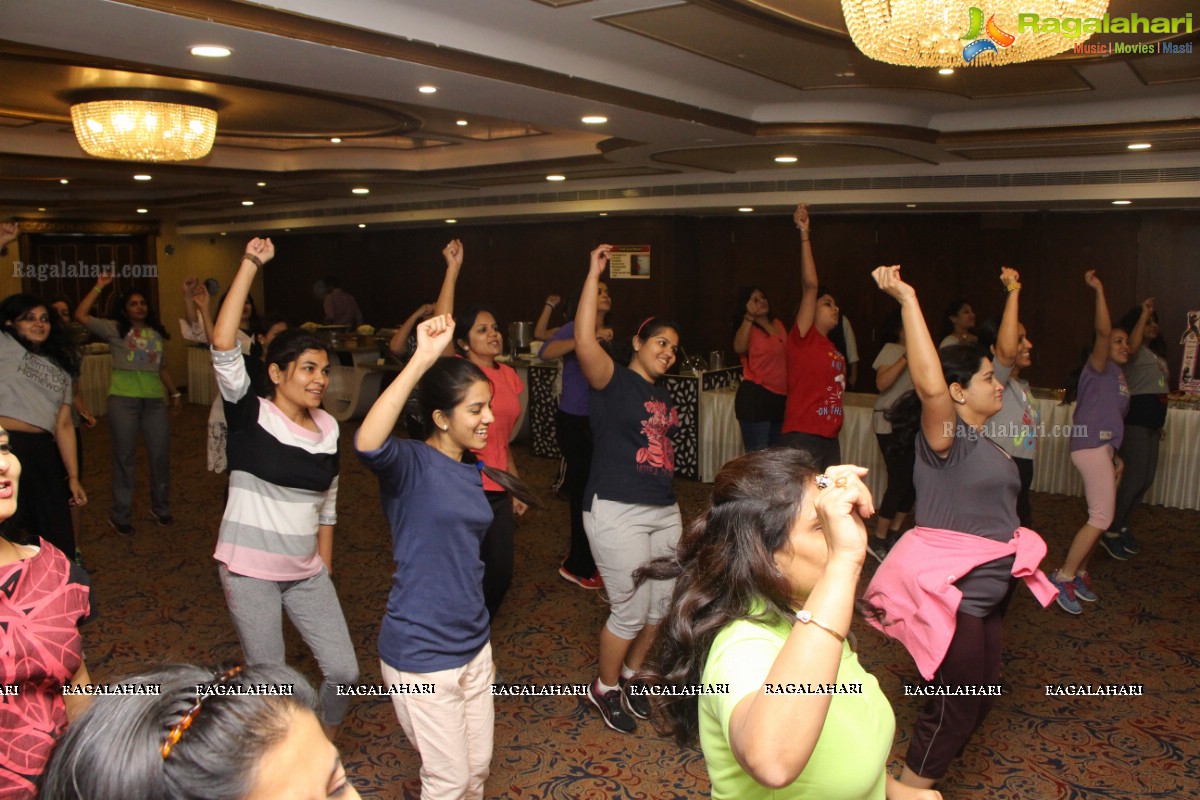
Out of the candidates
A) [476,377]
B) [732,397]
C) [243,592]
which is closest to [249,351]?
[243,592]

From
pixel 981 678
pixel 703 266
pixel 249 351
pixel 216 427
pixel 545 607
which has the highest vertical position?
pixel 703 266

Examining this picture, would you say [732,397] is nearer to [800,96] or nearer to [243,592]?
[800,96]

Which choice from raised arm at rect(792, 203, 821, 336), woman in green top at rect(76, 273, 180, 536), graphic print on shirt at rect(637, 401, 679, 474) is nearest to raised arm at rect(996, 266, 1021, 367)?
raised arm at rect(792, 203, 821, 336)

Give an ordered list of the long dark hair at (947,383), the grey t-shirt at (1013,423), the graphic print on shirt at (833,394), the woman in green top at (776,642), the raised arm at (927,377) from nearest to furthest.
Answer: the woman in green top at (776,642) < the raised arm at (927,377) < the long dark hair at (947,383) < the grey t-shirt at (1013,423) < the graphic print on shirt at (833,394)

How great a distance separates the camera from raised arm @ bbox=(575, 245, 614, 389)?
3248 mm

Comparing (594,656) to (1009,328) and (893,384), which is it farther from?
(893,384)

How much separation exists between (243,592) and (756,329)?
12.7 feet

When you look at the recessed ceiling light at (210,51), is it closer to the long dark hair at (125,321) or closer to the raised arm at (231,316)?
the raised arm at (231,316)

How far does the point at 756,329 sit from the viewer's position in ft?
19.3

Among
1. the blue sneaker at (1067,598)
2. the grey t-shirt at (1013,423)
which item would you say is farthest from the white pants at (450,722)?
the blue sneaker at (1067,598)

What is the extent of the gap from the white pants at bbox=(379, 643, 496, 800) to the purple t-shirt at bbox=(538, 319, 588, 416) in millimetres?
2789

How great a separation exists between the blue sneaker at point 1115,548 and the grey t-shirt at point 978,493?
3.27 meters

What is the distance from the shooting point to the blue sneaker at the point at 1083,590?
4.76 m

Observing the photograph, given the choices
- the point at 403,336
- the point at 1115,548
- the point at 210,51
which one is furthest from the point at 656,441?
the point at 1115,548
